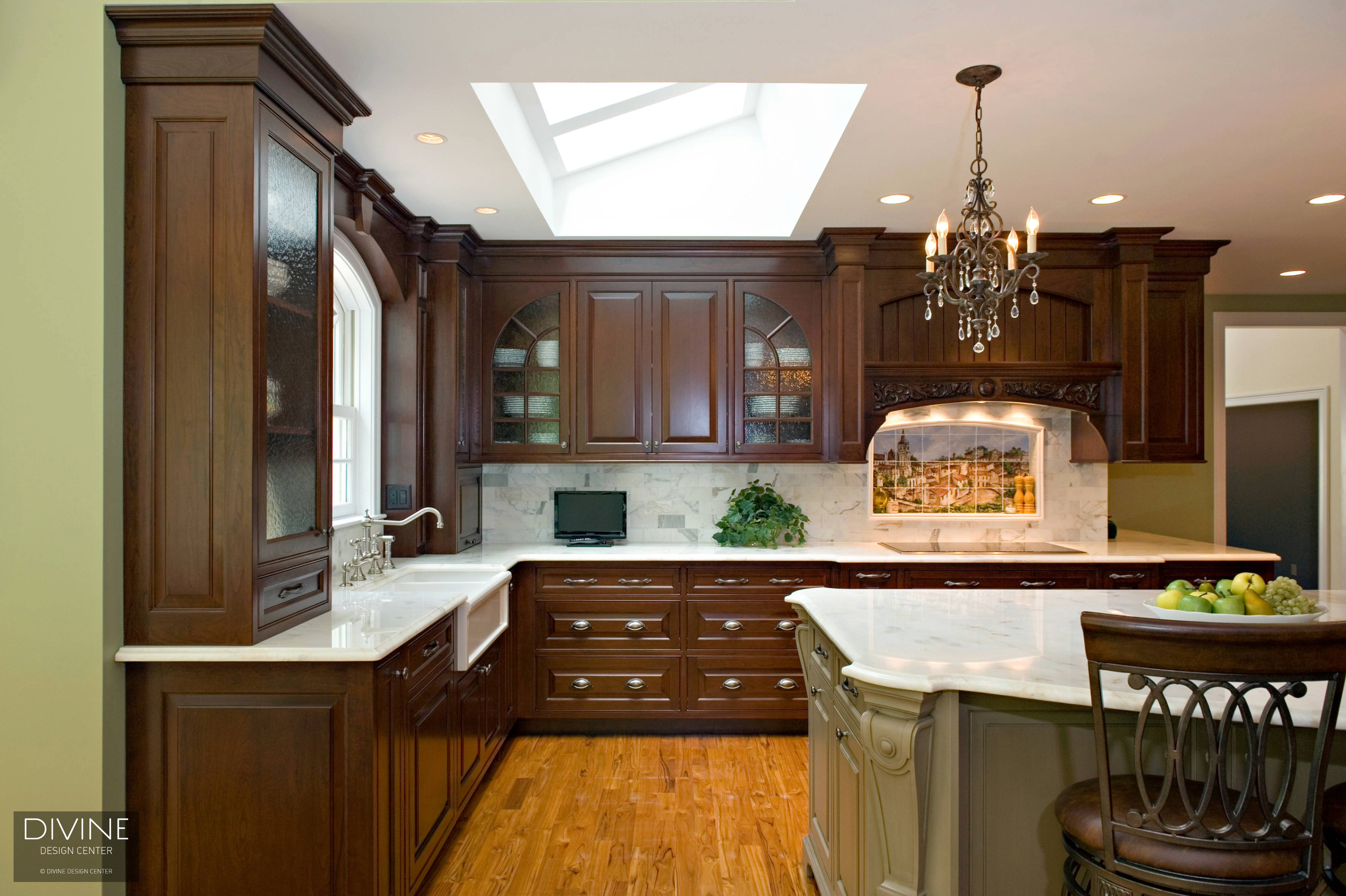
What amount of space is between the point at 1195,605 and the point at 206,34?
2979 millimetres

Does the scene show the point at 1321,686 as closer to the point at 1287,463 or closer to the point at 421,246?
the point at 421,246

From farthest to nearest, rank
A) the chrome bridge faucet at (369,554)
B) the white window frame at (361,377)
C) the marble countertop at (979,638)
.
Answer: the white window frame at (361,377) < the chrome bridge faucet at (369,554) < the marble countertop at (979,638)

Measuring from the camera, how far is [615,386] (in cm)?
443

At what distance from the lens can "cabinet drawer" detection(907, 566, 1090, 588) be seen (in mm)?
4066

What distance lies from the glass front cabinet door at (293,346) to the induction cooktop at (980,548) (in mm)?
2912

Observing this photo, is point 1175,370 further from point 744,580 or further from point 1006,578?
point 744,580

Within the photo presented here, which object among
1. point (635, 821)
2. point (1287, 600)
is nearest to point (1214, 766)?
point (1287, 600)

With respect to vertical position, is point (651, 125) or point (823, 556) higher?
point (651, 125)

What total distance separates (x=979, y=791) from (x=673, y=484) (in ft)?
10.2

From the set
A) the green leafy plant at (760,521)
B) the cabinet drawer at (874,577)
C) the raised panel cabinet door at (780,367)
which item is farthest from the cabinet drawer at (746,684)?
the raised panel cabinet door at (780,367)

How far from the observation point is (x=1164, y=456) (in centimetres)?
444

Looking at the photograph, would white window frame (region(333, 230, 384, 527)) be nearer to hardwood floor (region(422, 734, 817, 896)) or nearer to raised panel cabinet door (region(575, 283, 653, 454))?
raised panel cabinet door (region(575, 283, 653, 454))

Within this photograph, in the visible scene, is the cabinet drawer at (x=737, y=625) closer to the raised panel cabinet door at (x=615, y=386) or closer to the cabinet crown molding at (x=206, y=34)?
the raised panel cabinet door at (x=615, y=386)

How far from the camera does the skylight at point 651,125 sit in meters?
3.92
